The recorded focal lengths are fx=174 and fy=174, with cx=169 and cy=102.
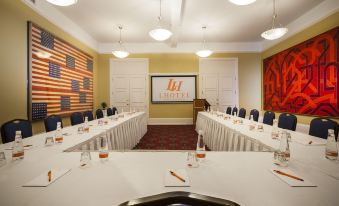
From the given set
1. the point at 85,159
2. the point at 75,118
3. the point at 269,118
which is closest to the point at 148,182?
the point at 85,159

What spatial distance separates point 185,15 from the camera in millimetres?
4887

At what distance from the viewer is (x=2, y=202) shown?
2.56ft

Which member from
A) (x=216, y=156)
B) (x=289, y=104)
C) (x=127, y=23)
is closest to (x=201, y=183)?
(x=216, y=156)

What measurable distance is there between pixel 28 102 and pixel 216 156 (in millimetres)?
4104

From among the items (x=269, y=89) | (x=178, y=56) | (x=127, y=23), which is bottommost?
(x=269, y=89)

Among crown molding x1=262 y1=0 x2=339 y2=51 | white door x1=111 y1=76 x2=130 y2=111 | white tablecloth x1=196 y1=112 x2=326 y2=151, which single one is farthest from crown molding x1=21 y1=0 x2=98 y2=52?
crown molding x1=262 y1=0 x2=339 y2=51

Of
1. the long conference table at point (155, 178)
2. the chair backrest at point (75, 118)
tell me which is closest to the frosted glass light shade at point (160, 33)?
the chair backrest at point (75, 118)

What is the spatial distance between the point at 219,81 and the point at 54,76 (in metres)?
6.03

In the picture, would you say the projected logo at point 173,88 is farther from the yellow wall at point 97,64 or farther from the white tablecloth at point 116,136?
the white tablecloth at point 116,136

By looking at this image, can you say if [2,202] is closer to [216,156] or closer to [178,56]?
[216,156]

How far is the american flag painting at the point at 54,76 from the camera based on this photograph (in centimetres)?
385

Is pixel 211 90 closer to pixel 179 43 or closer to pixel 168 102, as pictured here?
pixel 168 102

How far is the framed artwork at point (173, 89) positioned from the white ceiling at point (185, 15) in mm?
1913

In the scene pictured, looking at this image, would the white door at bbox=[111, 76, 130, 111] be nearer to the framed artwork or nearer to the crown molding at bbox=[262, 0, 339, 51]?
the framed artwork
